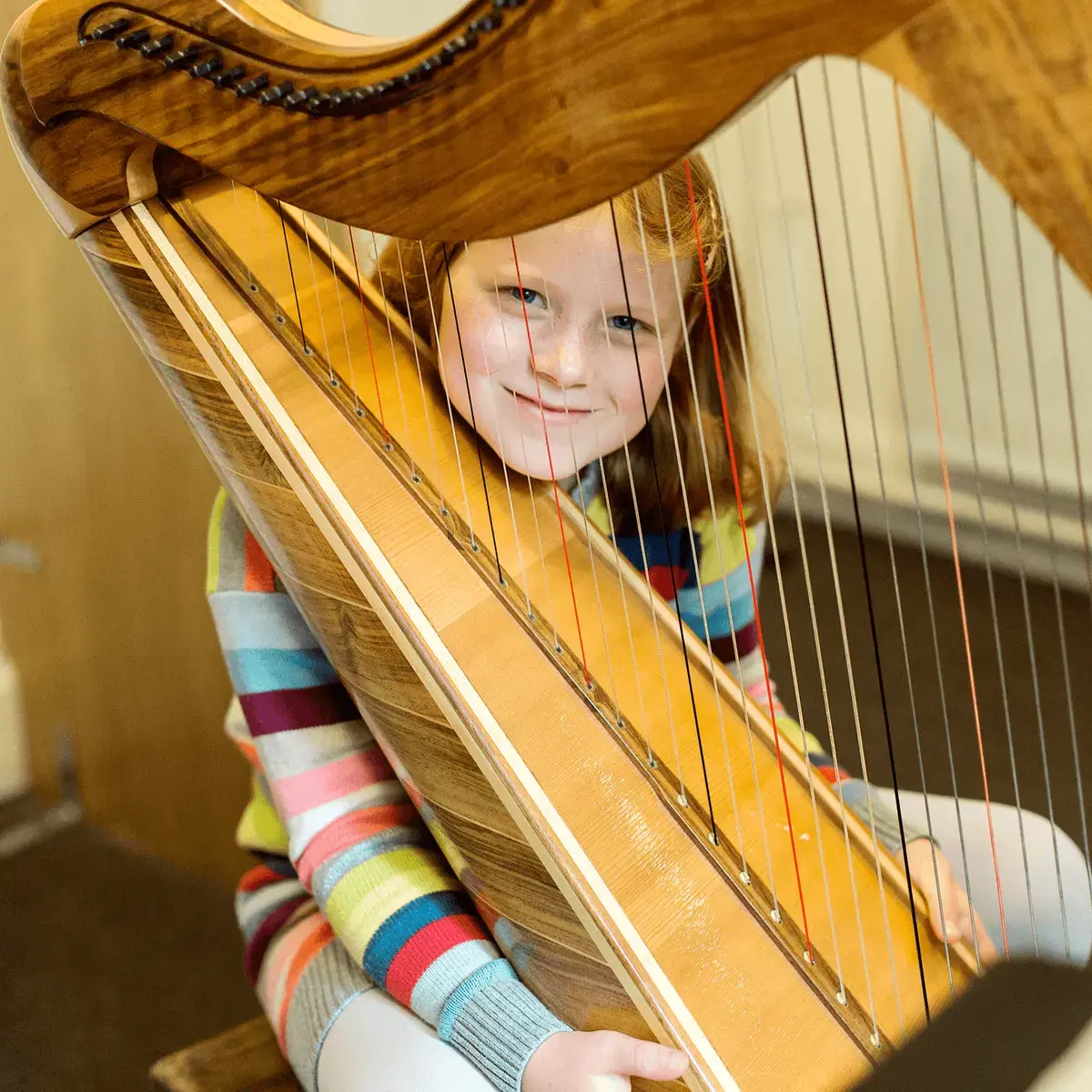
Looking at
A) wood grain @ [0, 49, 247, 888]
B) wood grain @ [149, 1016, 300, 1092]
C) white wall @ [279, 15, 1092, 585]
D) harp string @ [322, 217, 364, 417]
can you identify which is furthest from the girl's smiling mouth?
white wall @ [279, 15, 1092, 585]

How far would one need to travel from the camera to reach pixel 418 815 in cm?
88

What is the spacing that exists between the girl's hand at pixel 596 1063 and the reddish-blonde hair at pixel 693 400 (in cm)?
42

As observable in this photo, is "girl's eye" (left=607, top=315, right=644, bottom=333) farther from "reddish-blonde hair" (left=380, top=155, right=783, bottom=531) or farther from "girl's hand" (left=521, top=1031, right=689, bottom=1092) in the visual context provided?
"girl's hand" (left=521, top=1031, right=689, bottom=1092)

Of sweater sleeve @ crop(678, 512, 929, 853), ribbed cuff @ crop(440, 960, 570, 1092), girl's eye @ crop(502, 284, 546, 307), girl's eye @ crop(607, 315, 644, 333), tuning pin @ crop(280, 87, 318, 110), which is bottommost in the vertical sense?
ribbed cuff @ crop(440, 960, 570, 1092)

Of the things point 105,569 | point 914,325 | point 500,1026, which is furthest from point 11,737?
point 914,325

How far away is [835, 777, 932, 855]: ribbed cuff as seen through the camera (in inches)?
33.8

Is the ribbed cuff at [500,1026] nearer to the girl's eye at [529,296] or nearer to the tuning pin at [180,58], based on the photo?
the girl's eye at [529,296]

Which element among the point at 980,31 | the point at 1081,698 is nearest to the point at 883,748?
the point at 1081,698

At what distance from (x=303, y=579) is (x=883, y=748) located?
1335mm

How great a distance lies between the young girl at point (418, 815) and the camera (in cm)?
72

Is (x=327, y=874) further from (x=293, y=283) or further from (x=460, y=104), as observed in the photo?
(x=460, y=104)

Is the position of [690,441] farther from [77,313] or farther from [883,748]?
[883,748]

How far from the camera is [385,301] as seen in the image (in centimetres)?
88

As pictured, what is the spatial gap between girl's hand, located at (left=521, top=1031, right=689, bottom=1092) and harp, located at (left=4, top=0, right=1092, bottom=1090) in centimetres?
1
